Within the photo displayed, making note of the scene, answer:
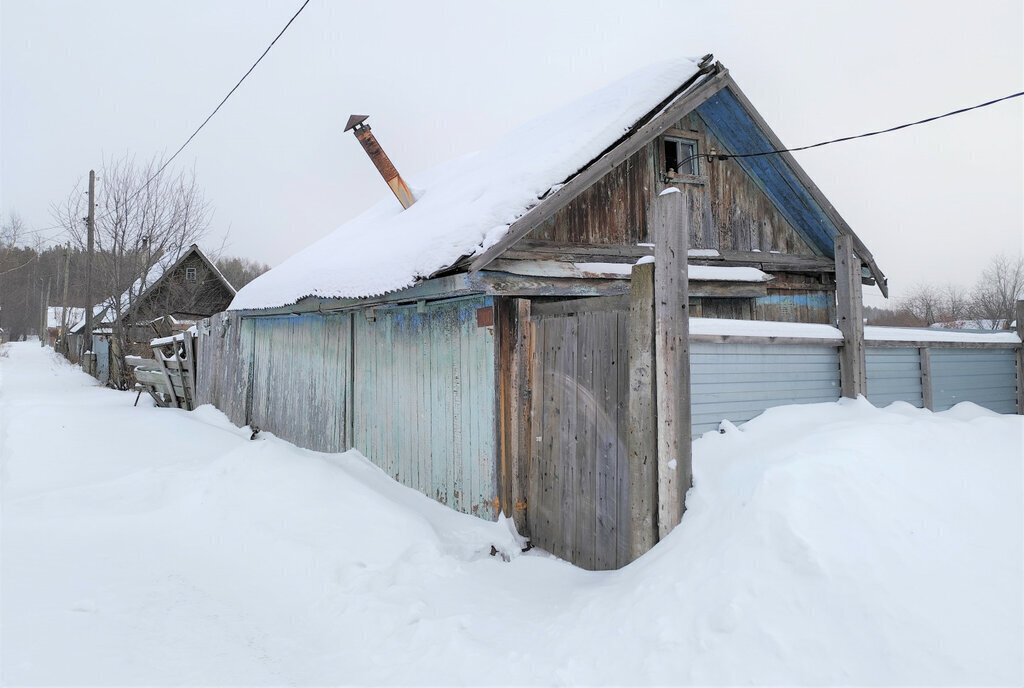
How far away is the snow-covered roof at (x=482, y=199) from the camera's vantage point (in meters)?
5.56

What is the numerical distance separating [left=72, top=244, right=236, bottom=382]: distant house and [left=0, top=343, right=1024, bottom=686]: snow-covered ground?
19.7m

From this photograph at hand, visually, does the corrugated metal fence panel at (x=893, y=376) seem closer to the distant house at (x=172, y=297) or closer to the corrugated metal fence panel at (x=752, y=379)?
the corrugated metal fence panel at (x=752, y=379)

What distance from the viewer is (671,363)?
13.0 ft

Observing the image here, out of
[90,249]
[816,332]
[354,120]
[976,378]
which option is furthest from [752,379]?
[90,249]

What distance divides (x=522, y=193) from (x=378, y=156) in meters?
4.66

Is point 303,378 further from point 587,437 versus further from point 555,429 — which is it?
point 587,437

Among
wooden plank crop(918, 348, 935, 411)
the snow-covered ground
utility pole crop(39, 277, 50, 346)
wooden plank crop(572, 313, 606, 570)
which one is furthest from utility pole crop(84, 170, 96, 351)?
utility pole crop(39, 277, 50, 346)

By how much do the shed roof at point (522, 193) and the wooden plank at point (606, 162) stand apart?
11 mm

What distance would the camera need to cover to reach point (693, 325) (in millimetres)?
4391

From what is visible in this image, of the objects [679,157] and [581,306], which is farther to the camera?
[679,157]

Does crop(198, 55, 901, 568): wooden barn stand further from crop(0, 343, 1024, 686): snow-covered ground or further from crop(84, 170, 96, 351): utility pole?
crop(84, 170, 96, 351): utility pole

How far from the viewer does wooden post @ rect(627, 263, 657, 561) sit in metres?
4.01

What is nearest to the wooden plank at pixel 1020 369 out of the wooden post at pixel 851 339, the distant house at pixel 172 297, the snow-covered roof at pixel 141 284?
the wooden post at pixel 851 339

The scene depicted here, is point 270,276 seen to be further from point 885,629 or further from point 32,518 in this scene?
point 885,629
